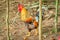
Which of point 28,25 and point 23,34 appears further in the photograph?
point 23,34

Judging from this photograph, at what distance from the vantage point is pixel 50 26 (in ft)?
13.9

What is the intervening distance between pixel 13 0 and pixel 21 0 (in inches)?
13.8

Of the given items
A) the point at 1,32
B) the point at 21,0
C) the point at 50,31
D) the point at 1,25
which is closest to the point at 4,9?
the point at 21,0

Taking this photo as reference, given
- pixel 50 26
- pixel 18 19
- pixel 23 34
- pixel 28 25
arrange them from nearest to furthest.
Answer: pixel 28 25 < pixel 23 34 < pixel 50 26 < pixel 18 19

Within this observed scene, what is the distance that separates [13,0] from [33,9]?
964 millimetres

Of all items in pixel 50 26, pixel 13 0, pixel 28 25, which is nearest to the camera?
pixel 28 25

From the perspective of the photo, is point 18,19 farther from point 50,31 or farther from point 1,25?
point 50,31

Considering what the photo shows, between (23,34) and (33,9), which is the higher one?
(33,9)

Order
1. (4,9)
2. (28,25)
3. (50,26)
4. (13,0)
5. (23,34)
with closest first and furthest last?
(28,25) < (23,34) < (50,26) < (4,9) < (13,0)

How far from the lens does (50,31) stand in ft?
13.2

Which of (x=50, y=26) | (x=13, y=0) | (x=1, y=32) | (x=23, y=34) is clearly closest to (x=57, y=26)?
(x=50, y=26)

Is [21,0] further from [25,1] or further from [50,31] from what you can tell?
[50,31]

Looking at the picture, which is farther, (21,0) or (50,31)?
(21,0)

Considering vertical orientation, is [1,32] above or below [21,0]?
below
